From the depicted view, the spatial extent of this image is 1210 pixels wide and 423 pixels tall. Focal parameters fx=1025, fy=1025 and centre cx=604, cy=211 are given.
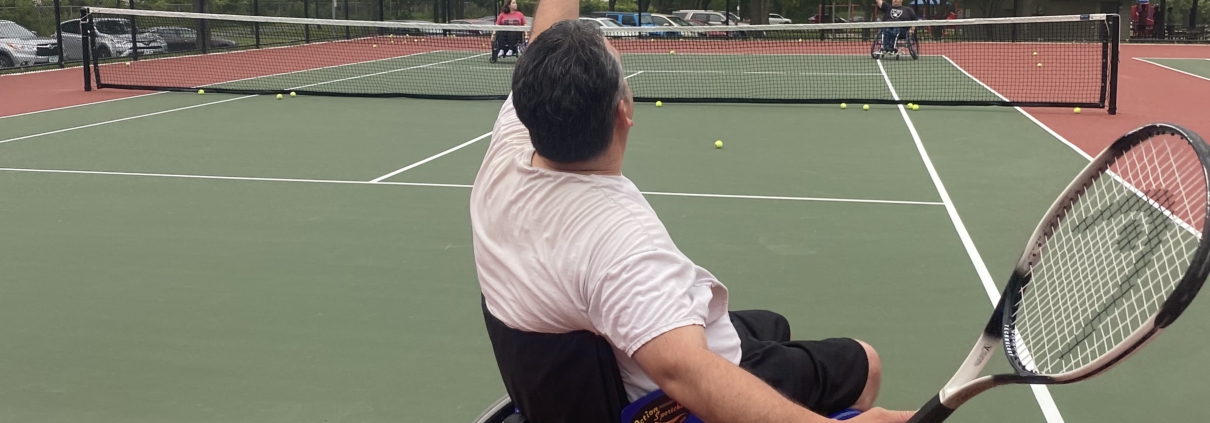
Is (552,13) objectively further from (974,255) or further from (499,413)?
(974,255)

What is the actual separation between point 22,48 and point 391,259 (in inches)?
571

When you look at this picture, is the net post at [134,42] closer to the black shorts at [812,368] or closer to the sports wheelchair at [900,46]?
the sports wheelchair at [900,46]

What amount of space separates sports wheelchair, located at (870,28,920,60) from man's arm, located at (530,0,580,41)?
54.5 feet

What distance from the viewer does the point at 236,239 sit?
5410 mm

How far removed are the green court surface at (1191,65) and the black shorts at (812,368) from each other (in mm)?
15936

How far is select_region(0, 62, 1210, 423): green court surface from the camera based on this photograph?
3.48 m

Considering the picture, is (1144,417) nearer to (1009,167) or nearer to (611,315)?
(611,315)

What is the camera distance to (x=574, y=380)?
5.88 feet

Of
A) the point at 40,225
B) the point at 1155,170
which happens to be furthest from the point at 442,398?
the point at 40,225

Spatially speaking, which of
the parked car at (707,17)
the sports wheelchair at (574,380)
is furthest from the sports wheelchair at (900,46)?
the sports wheelchair at (574,380)

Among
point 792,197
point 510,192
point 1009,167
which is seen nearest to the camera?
point 510,192

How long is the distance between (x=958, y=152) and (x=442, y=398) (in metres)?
6.11

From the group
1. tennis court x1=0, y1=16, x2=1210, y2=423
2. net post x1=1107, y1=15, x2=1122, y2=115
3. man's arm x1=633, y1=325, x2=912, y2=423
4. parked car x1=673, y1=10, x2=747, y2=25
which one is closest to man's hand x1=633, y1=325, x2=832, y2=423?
man's arm x1=633, y1=325, x2=912, y2=423

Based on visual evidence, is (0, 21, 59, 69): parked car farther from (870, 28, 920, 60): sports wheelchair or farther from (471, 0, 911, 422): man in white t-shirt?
(471, 0, 911, 422): man in white t-shirt
